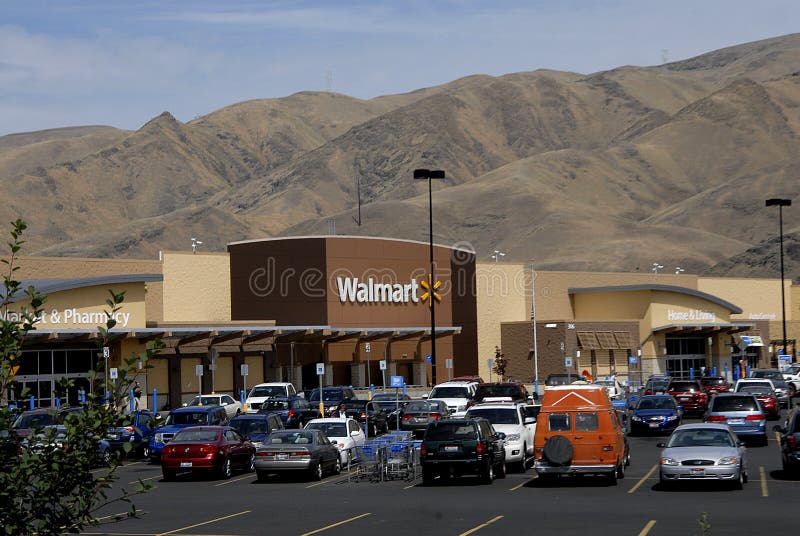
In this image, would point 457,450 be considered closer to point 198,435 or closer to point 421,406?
point 198,435

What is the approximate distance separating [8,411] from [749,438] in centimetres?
3328

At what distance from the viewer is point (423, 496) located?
2706cm

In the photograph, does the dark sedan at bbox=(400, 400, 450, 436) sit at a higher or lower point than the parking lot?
higher

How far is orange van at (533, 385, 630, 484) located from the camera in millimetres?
27703

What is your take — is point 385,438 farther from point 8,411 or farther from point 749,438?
point 8,411

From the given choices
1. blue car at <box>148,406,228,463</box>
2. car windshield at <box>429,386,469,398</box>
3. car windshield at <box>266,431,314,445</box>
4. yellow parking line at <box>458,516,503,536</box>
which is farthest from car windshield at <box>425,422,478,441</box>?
car windshield at <box>429,386,469,398</box>

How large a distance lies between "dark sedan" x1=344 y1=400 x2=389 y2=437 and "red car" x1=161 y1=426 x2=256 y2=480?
37.2 feet

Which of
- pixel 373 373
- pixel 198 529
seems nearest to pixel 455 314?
pixel 373 373

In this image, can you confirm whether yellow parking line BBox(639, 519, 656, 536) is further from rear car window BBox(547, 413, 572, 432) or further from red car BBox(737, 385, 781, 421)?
red car BBox(737, 385, 781, 421)

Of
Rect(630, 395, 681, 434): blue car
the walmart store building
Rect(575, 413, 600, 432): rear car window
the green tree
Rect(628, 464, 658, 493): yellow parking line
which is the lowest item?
Rect(628, 464, 658, 493): yellow parking line

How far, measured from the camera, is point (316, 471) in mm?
31766

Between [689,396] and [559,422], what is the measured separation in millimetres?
28123

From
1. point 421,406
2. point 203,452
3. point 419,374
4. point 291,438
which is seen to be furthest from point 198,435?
point 419,374

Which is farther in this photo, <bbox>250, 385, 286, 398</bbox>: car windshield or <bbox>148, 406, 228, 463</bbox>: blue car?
<bbox>250, 385, 286, 398</bbox>: car windshield
